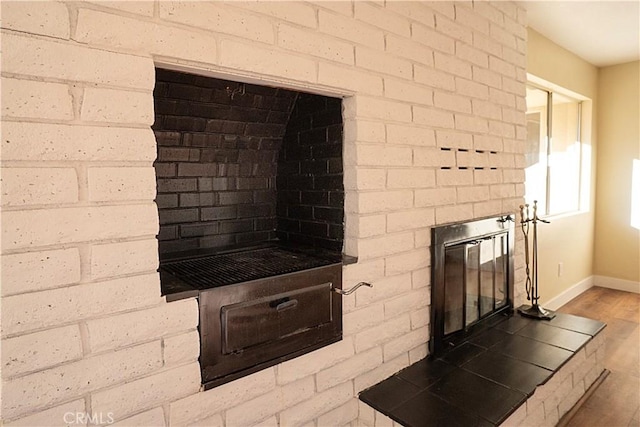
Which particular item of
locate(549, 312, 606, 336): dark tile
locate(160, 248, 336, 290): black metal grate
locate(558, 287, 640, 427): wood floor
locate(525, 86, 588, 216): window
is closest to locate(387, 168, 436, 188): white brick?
locate(160, 248, 336, 290): black metal grate

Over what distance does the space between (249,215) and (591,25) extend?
3.13 m

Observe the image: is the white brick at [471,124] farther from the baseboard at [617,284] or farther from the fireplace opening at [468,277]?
the baseboard at [617,284]

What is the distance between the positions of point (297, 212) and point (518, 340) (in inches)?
58.2

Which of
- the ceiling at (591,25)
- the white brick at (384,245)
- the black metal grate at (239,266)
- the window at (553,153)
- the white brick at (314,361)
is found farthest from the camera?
the window at (553,153)

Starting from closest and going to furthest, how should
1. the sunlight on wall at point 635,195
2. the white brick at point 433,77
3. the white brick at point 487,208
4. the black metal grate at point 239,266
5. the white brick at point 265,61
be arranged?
the white brick at point 265,61 < the black metal grate at point 239,266 < the white brick at point 433,77 < the white brick at point 487,208 < the sunlight on wall at point 635,195

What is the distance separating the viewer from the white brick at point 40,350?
0.92 metres

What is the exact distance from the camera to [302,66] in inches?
→ 55.9

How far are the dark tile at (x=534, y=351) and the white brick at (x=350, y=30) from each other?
1698mm

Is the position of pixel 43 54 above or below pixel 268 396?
above

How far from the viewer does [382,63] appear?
5.57ft

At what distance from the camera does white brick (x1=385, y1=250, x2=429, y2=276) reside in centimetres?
179

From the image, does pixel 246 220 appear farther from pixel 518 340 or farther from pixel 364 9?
pixel 518 340

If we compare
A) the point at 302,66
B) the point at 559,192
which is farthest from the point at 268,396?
the point at 559,192

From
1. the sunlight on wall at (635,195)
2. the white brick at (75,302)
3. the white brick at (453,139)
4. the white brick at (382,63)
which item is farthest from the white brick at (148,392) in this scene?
the sunlight on wall at (635,195)
